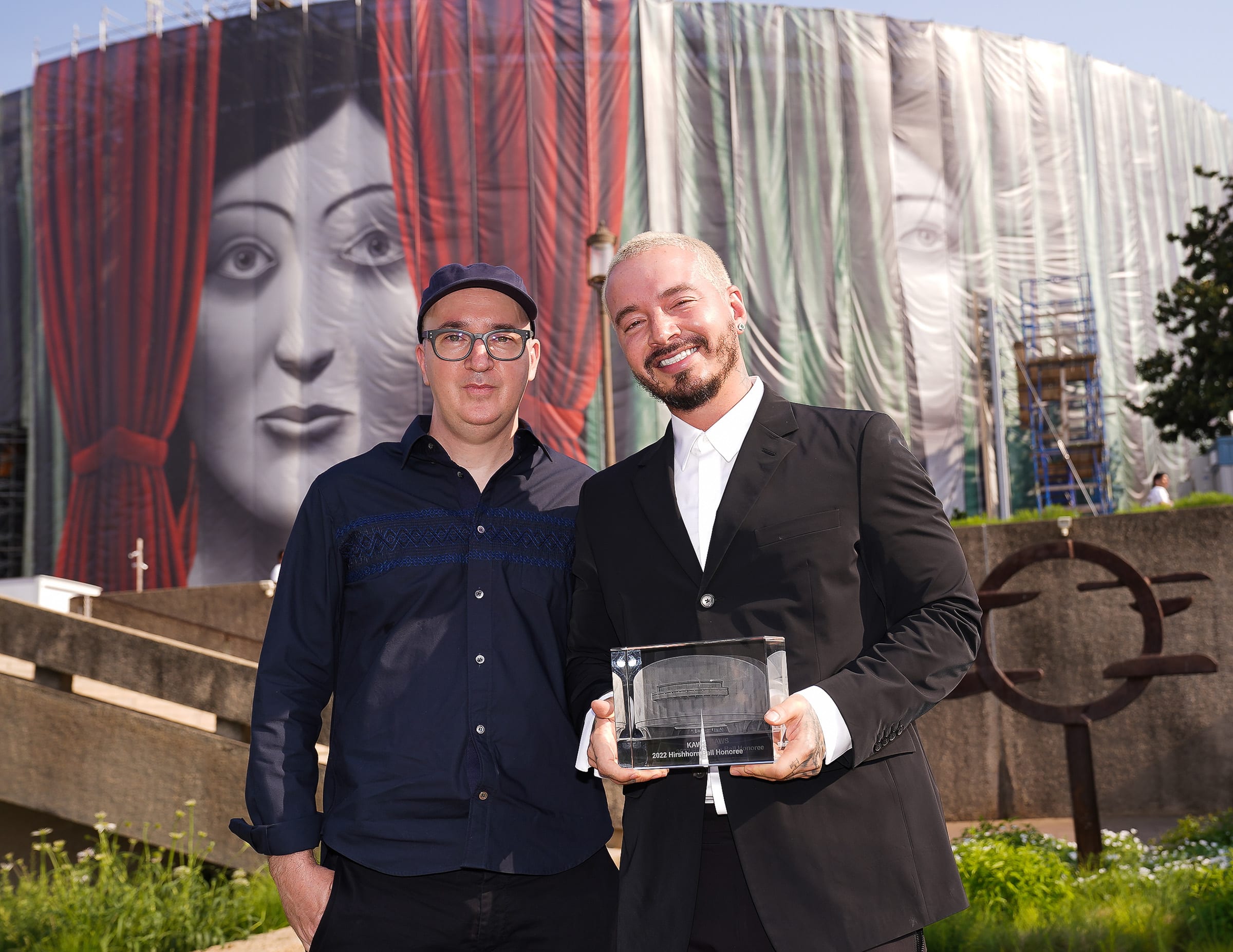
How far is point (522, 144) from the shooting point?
89.1 ft

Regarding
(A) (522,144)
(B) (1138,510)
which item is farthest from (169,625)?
(A) (522,144)

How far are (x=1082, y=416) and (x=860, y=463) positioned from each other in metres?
31.8

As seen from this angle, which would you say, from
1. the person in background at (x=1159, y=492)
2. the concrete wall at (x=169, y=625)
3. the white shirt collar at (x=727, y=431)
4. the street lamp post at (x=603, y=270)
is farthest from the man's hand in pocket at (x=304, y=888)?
the person in background at (x=1159, y=492)

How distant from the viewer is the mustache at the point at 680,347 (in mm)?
2338

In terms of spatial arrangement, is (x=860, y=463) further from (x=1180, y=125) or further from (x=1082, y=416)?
(x=1180, y=125)

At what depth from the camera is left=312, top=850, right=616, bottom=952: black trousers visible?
8.02 ft

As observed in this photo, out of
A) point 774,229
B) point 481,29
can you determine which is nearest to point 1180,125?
point 774,229

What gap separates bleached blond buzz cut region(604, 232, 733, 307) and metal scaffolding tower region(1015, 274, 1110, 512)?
28.3m

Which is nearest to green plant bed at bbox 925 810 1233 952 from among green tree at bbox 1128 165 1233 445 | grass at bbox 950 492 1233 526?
grass at bbox 950 492 1233 526

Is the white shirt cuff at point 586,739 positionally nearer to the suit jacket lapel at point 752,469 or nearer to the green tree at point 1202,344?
the suit jacket lapel at point 752,469

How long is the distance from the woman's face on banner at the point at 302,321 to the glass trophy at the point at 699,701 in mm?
25511

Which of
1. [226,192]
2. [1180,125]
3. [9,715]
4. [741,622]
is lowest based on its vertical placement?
[9,715]

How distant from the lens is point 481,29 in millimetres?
27844

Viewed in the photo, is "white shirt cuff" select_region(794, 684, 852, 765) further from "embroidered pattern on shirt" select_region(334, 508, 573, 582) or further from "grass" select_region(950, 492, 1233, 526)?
"grass" select_region(950, 492, 1233, 526)
